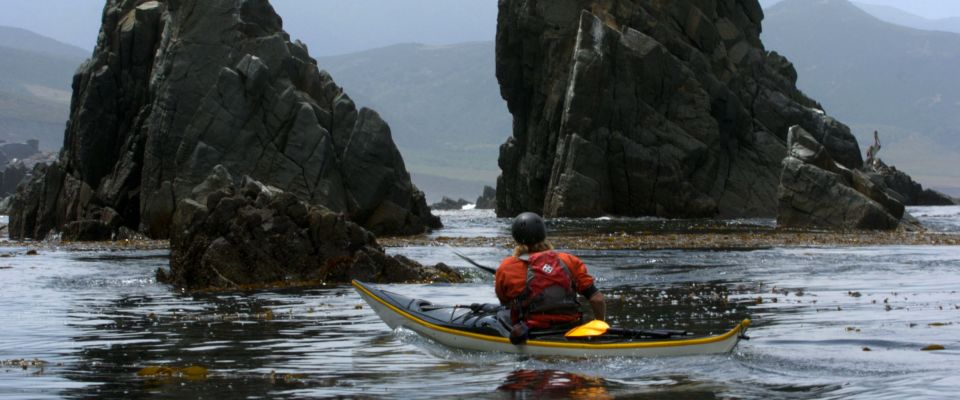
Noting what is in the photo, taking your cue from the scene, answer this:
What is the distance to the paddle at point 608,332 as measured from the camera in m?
15.4

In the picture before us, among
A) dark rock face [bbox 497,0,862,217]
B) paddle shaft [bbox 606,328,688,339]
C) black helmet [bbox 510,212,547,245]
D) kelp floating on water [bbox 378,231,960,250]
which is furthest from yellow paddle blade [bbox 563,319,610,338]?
dark rock face [bbox 497,0,862,217]

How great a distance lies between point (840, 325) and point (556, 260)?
225 inches

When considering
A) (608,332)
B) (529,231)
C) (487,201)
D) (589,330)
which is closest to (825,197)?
(529,231)

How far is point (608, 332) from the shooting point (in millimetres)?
15641

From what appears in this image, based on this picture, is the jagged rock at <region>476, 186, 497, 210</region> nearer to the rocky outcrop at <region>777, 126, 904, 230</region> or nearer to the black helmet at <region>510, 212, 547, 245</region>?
the rocky outcrop at <region>777, 126, 904, 230</region>

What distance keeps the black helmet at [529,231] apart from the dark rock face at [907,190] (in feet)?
310

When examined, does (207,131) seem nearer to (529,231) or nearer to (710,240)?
(710,240)

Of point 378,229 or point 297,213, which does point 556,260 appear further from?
point 378,229

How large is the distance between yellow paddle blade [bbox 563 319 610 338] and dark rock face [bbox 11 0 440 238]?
3976 cm

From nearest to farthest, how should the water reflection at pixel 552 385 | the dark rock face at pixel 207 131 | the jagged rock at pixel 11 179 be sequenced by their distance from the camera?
the water reflection at pixel 552 385, the dark rock face at pixel 207 131, the jagged rock at pixel 11 179

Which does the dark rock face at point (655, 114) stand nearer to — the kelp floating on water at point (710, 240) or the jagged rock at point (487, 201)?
the kelp floating on water at point (710, 240)

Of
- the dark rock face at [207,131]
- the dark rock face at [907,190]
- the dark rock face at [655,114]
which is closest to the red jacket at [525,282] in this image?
the dark rock face at [207,131]

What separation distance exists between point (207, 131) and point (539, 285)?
42.3m

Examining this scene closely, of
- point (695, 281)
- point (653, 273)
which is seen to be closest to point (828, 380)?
point (695, 281)
